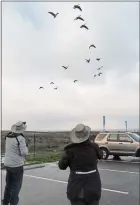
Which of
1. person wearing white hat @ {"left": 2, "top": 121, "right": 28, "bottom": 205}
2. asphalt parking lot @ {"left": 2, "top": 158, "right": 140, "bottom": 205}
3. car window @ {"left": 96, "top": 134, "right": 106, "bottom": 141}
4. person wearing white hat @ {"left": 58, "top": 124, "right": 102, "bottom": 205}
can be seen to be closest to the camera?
person wearing white hat @ {"left": 58, "top": 124, "right": 102, "bottom": 205}

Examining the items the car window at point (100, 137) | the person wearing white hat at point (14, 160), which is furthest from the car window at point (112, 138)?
the person wearing white hat at point (14, 160)

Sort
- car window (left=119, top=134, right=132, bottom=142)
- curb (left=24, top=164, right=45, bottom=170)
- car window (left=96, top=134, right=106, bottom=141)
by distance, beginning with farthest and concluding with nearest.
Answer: car window (left=96, top=134, right=106, bottom=141) → car window (left=119, top=134, right=132, bottom=142) → curb (left=24, top=164, right=45, bottom=170)

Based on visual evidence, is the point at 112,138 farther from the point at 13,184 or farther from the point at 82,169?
the point at 82,169

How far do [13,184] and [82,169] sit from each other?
2.50m

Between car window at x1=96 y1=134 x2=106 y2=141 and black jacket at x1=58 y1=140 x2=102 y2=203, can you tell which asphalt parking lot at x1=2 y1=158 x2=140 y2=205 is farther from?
car window at x1=96 y1=134 x2=106 y2=141

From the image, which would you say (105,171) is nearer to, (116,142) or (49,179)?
(49,179)

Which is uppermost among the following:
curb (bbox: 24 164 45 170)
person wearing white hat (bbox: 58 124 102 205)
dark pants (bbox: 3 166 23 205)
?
person wearing white hat (bbox: 58 124 102 205)

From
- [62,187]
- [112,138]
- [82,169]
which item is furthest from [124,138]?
[82,169]

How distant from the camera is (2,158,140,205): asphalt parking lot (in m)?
8.47

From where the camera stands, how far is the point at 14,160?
21.9 ft

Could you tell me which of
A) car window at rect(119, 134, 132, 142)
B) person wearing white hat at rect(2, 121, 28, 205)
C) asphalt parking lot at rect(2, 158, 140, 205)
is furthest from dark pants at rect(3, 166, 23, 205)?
car window at rect(119, 134, 132, 142)

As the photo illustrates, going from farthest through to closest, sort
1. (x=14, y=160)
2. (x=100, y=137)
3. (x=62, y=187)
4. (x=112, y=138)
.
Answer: (x=100, y=137) → (x=112, y=138) → (x=62, y=187) → (x=14, y=160)

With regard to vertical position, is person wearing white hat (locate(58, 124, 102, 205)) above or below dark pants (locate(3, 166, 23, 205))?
above

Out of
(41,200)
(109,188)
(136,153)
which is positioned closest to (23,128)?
(41,200)
